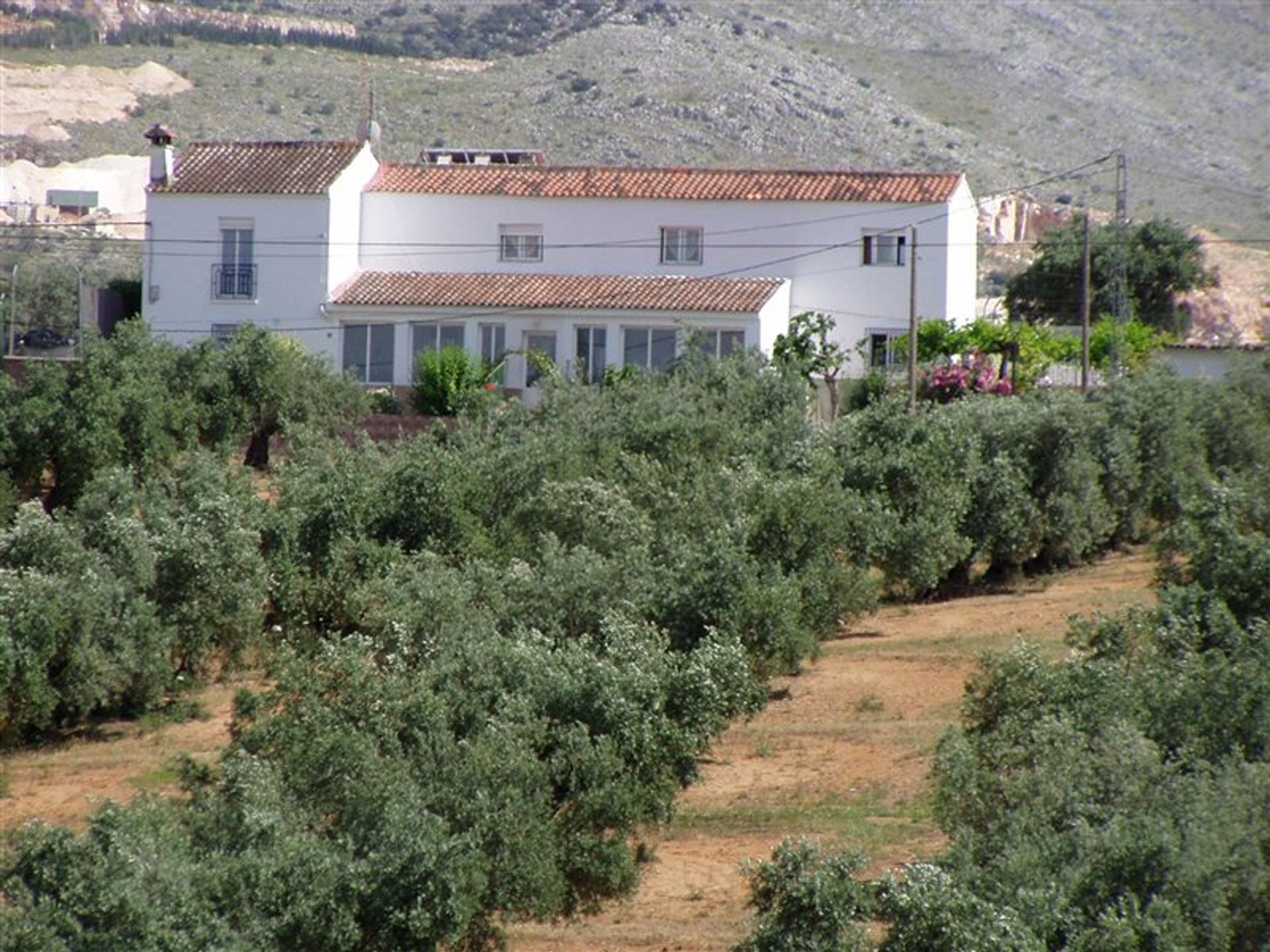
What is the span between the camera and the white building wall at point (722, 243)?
44.5m

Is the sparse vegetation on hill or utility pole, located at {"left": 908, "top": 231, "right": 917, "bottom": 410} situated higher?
the sparse vegetation on hill

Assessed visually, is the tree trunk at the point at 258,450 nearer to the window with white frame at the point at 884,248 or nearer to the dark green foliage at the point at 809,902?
the window with white frame at the point at 884,248

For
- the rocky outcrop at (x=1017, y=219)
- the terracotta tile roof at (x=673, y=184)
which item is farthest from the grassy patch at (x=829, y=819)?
the rocky outcrop at (x=1017, y=219)

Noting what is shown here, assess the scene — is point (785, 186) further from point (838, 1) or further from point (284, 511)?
point (838, 1)

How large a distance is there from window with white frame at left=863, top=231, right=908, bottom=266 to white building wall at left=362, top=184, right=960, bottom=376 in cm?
14

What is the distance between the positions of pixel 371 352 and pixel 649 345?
21.0ft

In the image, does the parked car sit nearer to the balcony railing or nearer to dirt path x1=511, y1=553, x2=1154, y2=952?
the balcony railing

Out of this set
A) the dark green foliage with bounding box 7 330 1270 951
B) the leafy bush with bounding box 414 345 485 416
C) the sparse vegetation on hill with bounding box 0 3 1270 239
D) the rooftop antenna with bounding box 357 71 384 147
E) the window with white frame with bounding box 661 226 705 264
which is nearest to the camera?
the dark green foliage with bounding box 7 330 1270 951

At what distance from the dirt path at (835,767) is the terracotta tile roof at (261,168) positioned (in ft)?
73.7

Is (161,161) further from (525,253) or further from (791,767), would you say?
(791,767)

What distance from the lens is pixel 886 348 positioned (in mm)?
43750

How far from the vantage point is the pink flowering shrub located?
3809 centimetres

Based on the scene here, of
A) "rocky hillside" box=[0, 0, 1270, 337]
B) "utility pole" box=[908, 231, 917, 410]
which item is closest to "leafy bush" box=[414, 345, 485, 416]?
"utility pole" box=[908, 231, 917, 410]

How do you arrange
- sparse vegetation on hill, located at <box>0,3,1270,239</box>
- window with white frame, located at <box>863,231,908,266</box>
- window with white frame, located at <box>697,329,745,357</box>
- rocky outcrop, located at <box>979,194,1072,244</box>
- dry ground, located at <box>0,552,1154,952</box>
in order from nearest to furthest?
1. dry ground, located at <box>0,552,1154,952</box>
2. window with white frame, located at <box>697,329,745,357</box>
3. window with white frame, located at <box>863,231,908,266</box>
4. rocky outcrop, located at <box>979,194,1072,244</box>
5. sparse vegetation on hill, located at <box>0,3,1270,239</box>
